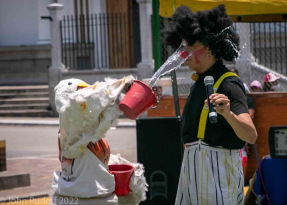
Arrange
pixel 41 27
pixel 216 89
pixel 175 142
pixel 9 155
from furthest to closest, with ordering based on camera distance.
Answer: pixel 41 27
pixel 9 155
pixel 175 142
pixel 216 89

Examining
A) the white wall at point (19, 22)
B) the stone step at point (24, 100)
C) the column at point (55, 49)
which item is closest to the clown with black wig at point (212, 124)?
the column at point (55, 49)

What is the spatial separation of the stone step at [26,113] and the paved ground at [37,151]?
2201mm

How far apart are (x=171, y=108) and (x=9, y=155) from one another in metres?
3.98

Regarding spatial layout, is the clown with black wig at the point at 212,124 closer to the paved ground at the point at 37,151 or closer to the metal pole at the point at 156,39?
the metal pole at the point at 156,39

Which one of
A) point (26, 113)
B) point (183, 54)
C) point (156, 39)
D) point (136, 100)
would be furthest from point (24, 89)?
point (183, 54)

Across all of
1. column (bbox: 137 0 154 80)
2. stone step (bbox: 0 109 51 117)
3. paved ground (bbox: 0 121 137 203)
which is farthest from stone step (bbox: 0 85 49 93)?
column (bbox: 137 0 154 80)

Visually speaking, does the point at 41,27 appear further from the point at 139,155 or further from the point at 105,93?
the point at 105,93

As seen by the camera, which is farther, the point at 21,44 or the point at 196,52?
the point at 21,44

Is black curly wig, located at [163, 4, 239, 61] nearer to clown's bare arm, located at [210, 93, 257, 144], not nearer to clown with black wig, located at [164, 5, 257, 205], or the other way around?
clown with black wig, located at [164, 5, 257, 205]

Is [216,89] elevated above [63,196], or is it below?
above

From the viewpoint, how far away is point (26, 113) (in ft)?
57.5

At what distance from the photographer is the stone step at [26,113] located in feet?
57.1

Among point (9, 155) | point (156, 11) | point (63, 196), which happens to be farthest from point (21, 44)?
point (63, 196)

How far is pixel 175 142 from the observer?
5047 millimetres
